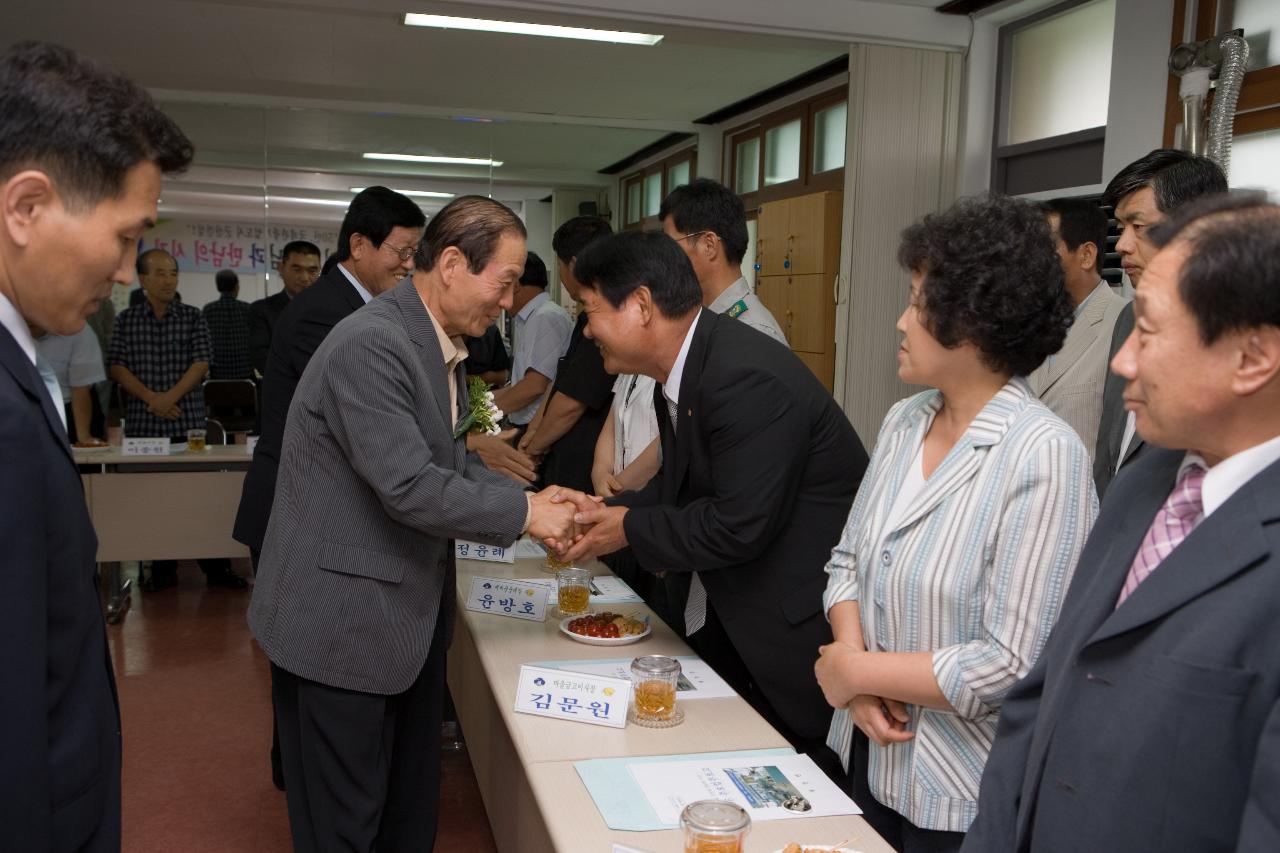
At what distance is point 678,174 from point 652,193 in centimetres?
66

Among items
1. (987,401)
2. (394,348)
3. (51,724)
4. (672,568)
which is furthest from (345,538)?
(987,401)

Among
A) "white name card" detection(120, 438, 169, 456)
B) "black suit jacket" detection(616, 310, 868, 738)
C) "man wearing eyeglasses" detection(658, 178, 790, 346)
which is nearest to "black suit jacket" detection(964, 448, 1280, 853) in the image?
"black suit jacket" detection(616, 310, 868, 738)

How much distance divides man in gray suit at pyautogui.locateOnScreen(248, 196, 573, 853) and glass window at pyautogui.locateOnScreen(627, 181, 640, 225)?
882 centimetres

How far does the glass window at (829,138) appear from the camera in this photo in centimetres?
736

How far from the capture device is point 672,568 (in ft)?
7.09

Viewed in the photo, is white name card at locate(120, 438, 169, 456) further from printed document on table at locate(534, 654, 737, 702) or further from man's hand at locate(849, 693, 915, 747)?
man's hand at locate(849, 693, 915, 747)

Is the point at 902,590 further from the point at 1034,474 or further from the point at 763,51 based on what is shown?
the point at 763,51

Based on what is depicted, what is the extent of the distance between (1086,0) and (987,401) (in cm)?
463

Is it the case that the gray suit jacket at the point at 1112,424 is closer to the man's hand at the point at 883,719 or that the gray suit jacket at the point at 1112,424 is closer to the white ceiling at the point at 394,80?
the man's hand at the point at 883,719

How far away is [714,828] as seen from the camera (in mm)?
1307

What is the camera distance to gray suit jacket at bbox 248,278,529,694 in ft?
6.31

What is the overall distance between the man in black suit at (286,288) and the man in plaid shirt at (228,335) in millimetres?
1119

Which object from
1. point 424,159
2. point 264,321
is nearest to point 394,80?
point 424,159

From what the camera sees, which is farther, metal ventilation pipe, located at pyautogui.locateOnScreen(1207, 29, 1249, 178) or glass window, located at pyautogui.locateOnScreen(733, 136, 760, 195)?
glass window, located at pyautogui.locateOnScreen(733, 136, 760, 195)
